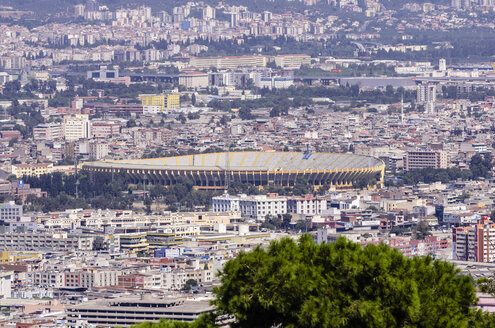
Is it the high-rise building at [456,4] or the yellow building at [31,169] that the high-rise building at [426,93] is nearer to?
the yellow building at [31,169]

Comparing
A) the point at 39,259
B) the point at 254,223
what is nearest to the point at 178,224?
the point at 254,223

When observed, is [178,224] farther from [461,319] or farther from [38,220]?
[461,319]

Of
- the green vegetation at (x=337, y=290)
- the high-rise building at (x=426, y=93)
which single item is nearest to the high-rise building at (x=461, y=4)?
the high-rise building at (x=426, y=93)

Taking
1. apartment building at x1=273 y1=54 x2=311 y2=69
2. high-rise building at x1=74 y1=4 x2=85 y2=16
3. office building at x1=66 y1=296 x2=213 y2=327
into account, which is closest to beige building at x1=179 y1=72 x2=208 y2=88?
apartment building at x1=273 y1=54 x2=311 y2=69

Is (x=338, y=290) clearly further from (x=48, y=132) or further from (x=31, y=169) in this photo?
(x=48, y=132)

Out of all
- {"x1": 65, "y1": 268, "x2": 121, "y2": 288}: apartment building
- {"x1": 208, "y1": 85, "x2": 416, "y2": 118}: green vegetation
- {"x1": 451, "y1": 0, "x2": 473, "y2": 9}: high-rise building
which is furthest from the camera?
{"x1": 451, "y1": 0, "x2": 473, "y2": 9}: high-rise building

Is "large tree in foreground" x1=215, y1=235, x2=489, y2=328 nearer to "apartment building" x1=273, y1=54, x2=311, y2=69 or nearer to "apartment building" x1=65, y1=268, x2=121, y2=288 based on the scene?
"apartment building" x1=65, y1=268, x2=121, y2=288

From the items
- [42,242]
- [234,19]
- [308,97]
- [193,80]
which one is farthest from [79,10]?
[42,242]
